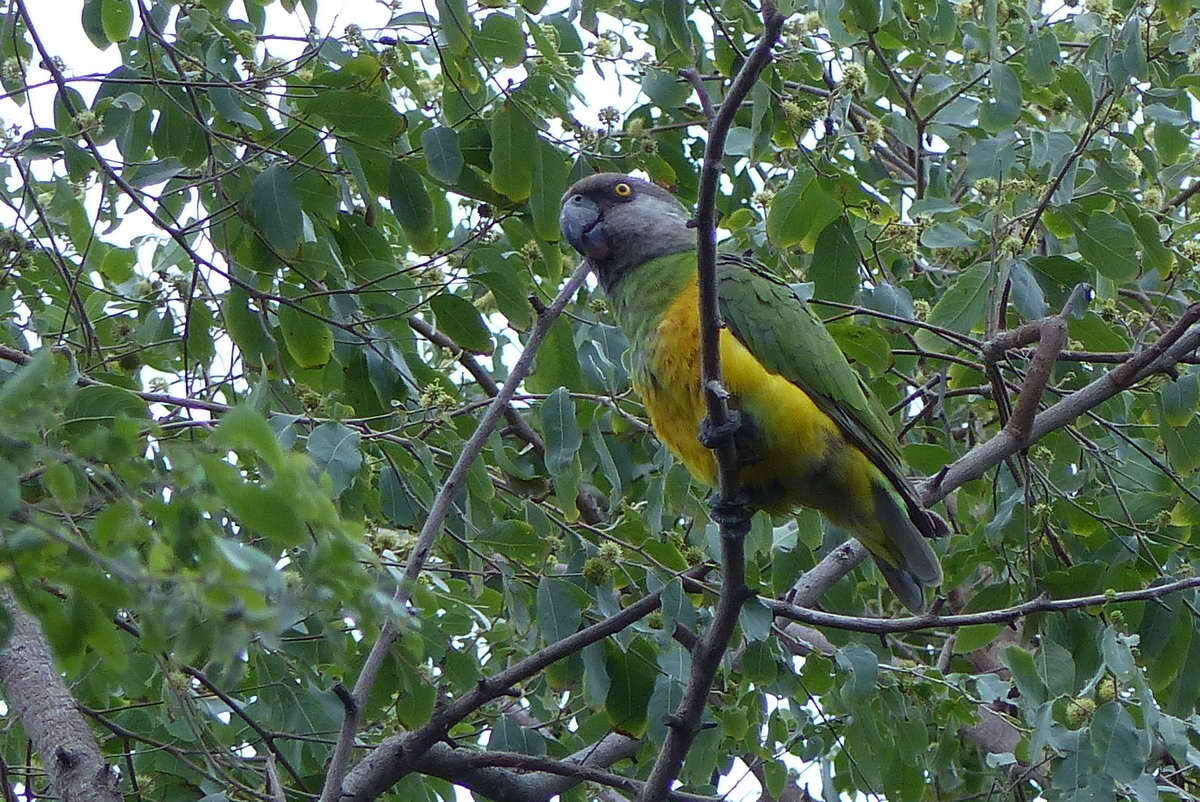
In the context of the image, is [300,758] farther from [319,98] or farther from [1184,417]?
[1184,417]

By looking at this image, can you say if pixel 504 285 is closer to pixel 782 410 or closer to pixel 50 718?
pixel 782 410

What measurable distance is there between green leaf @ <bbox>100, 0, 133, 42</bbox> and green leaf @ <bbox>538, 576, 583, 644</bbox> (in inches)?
76.1

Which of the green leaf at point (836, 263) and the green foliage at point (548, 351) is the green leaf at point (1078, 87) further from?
the green leaf at point (836, 263)

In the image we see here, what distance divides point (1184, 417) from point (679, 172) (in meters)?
1.90

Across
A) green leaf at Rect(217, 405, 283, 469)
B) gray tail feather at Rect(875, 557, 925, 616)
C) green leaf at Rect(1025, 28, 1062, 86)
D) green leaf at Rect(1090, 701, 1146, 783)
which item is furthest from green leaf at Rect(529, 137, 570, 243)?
green leaf at Rect(217, 405, 283, 469)

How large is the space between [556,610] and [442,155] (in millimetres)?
1327

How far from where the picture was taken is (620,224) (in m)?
4.69

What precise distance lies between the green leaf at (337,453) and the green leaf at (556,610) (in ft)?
2.41

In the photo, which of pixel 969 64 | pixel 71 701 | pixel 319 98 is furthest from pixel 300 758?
pixel 969 64

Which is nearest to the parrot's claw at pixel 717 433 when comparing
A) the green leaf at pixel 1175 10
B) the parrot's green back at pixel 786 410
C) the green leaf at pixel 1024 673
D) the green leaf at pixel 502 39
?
the parrot's green back at pixel 786 410

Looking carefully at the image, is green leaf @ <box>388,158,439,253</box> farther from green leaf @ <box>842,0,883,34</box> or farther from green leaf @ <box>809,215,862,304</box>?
green leaf @ <box>842,0,883,34</box>

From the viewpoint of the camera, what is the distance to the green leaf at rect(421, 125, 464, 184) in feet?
12.2

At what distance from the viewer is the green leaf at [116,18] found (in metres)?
3.65

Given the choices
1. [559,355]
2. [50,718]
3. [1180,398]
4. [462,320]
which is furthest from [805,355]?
[50,718]
